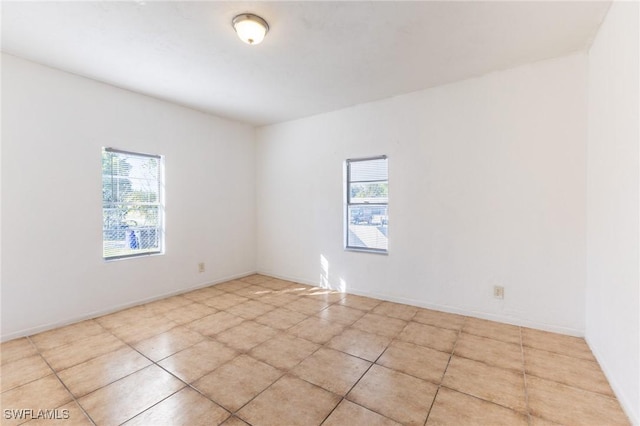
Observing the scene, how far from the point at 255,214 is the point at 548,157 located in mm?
4310

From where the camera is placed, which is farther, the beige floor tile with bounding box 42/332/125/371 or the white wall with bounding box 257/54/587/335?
the white wall with bounding box 257/54/587/335

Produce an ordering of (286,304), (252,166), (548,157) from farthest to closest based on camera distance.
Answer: (252,166)
(286,304)
(548,157)

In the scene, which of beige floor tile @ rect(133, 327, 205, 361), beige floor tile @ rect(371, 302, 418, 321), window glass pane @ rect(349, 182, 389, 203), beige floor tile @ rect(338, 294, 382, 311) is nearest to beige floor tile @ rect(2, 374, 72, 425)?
beige floor tile @ rect(133, 327, 205, 361)

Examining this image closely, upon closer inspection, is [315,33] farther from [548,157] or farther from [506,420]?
[506,420]

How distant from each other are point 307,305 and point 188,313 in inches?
56.7

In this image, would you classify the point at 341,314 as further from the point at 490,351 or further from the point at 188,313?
the point at 188,313

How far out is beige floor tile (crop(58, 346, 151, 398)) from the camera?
1.98 metres

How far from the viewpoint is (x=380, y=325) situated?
9.76 ft

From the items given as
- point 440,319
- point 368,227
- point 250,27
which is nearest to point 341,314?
point 440,319

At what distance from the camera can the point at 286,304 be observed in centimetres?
362

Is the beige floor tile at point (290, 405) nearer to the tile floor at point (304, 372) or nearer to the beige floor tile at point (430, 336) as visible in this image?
the tile floor at point (304, 372)

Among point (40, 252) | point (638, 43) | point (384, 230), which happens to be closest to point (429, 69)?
point (638, 43)

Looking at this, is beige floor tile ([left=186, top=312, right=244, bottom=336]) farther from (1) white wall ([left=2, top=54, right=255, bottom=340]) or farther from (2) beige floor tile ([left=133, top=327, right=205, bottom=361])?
(1) white wall ([left=2, top=54, right=255, bottom=340])

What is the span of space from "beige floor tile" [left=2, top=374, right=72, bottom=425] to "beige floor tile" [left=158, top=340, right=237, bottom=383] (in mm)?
603
